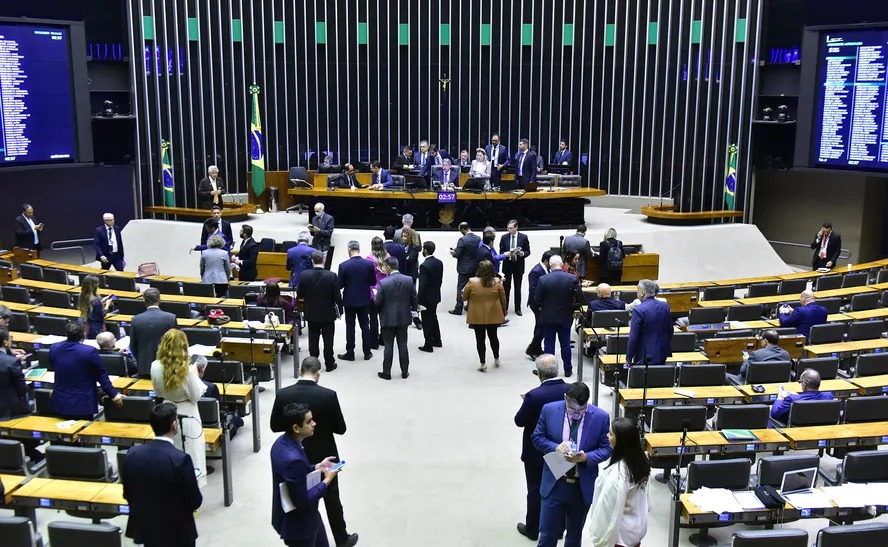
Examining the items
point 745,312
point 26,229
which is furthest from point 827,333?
point 26,229

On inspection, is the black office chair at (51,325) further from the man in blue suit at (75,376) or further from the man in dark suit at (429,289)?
the man in dark suit at (429,289)

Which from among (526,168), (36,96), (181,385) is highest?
(36,96)

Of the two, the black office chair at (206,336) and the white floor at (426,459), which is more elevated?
the black office chair at (206,336)

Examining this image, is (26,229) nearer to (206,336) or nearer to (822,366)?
(206,336)

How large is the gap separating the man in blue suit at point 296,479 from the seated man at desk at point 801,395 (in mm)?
4294

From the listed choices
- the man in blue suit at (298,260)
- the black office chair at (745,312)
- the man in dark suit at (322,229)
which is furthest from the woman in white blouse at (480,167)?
the black office chair at (745,312)

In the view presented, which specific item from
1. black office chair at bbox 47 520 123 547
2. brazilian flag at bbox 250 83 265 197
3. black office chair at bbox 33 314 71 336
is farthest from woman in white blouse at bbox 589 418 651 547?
brazilian flag at bbox 250 83 265 197

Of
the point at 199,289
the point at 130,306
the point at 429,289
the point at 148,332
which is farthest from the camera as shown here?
the point at 199,289

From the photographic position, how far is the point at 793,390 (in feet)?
25.4

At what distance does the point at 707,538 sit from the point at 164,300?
6.99 metres

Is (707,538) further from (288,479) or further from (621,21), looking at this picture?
(621,21)

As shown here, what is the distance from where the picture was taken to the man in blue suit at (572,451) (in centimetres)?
534

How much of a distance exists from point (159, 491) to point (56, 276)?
8.36m

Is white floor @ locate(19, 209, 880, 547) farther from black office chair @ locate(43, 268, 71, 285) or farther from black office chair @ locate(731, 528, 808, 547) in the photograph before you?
black office chair @ locate(43, 268, 71, 285)
